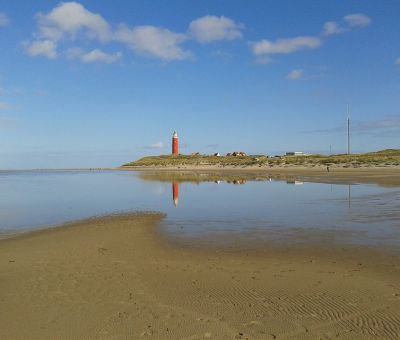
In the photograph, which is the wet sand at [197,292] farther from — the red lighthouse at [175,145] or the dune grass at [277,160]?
the red lighthouse at [175,145]

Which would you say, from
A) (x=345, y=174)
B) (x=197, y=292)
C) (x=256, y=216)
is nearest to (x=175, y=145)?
(x=345, y=174)

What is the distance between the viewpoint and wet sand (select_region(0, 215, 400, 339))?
588 centimetres

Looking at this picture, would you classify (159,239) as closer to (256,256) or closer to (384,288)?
(256,256)

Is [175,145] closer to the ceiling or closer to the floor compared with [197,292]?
closer to the ceiling

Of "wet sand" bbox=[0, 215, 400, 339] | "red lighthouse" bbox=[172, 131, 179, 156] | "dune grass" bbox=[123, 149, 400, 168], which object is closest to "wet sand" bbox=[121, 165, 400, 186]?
"dune grass" bbox=[123, 149, 400, 168]

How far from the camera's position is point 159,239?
42.3 ft

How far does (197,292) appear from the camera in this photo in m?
7.51

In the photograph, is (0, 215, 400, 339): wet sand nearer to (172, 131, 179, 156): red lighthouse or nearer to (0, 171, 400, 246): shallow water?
(0, 171, 400, 246): shallow water

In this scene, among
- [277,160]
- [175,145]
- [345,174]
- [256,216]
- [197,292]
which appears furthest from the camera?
[175,145]

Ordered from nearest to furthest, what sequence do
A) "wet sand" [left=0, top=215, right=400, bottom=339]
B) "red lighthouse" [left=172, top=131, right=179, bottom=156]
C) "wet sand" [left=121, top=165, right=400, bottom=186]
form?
"wet sand" [left=0, top=215, right=400, bottom=339]
"wet sand" [left=121, top=165, right=400, bottom=186]
"red lighthouse" [left=172, top=131, right=179, bottom=156]

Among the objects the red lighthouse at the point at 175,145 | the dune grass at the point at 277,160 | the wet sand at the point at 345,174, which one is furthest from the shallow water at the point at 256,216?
the red lighthouse at the point at 175,145

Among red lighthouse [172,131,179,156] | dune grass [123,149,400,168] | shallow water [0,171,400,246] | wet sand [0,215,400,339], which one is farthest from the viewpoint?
red lighthouse [172,131,179,156]

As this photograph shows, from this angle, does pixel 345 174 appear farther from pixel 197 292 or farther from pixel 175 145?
pixel 175 145

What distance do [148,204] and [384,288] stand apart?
56.3 feet
